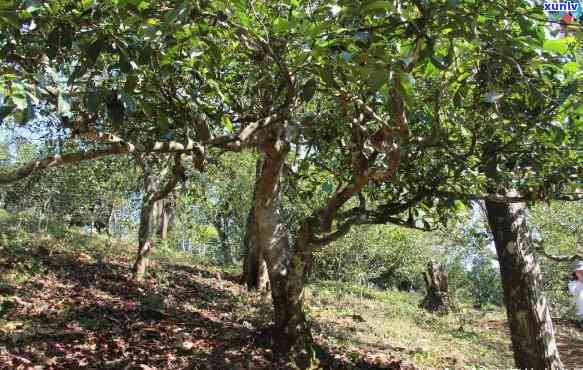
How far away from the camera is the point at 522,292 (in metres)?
5.74

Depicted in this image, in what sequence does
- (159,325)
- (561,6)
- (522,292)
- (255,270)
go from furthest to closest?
(255,270) < (159,325) < (522,292) < (561,6)

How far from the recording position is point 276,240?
5.58 metres

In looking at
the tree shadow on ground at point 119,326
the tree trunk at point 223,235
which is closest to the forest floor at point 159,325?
the tree shadow on ground at point 119,326

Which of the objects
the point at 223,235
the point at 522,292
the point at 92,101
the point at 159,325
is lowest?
the point at 159,325

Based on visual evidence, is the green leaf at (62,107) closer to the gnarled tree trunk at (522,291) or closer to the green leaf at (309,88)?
the green leaf at (309,88)

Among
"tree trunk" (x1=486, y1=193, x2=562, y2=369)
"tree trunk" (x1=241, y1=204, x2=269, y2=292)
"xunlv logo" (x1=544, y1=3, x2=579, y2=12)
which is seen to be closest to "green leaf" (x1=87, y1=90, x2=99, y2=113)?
"xunlv logo" (x1=544, y1=3, x2=579, y2=12)

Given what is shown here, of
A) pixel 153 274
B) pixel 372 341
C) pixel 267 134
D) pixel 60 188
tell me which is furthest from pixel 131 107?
pixel 60 188

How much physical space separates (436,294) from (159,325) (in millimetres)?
14314

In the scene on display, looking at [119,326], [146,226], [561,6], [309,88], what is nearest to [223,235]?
[146,226]

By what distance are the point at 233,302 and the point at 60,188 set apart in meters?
15.1

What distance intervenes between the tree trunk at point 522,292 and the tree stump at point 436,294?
12615 millimetres

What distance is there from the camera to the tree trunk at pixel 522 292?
561cm

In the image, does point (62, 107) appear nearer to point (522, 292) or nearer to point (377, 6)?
point (377, 6)

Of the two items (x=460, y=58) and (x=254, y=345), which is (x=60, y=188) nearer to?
(x=254, y=345)
